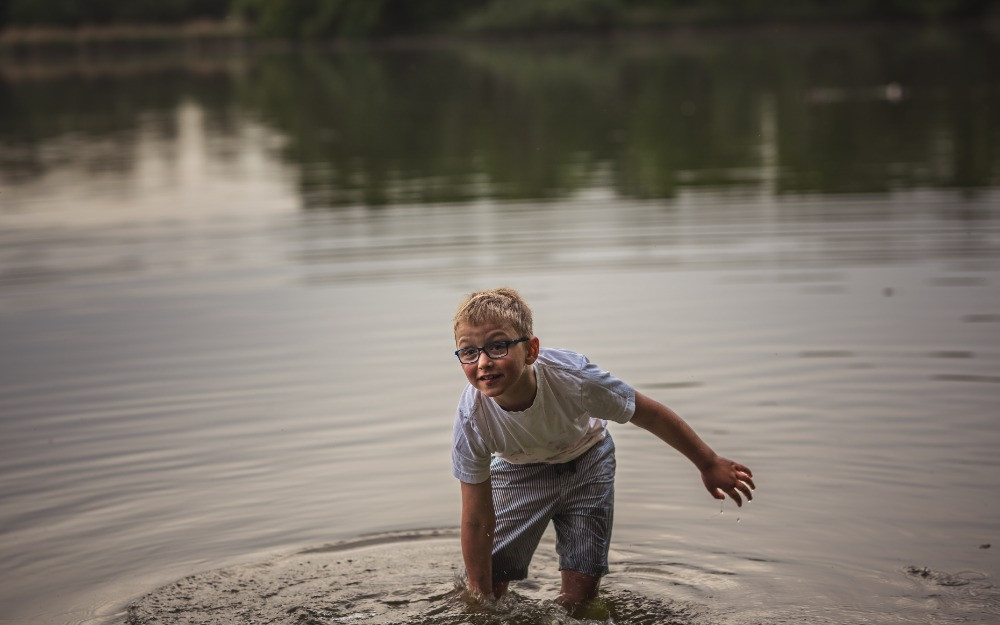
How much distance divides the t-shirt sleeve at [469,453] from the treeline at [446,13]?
56306mm

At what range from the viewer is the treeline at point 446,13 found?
194ft

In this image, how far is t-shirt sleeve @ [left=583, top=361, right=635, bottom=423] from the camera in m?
4.68

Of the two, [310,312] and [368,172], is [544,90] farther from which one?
[310,312]

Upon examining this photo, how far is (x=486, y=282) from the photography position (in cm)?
1066

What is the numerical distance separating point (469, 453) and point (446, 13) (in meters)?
64.9

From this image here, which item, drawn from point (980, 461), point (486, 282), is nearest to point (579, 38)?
point (486, 282)

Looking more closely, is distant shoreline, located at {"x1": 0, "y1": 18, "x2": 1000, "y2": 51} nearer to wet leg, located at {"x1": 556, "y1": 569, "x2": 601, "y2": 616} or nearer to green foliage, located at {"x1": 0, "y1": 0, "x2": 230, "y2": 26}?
green foliage, located at {"x1": 0, "y1": 0, "x2": 230, "y2": 26}

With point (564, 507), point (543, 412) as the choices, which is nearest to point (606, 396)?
point (543, 412)

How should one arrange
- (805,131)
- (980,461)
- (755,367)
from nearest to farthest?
(980,461) < (755,367) < (805,131)

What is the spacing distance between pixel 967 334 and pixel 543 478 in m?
4.47

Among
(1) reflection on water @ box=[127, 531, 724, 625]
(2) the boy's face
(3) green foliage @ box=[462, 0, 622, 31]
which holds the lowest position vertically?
(1) reflection on water @ box=[127, 531, 724, 625]

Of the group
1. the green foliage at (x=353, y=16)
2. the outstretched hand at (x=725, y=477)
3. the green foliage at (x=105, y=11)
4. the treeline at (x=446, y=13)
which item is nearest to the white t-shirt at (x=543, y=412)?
the outstretched hand at (x=725, y=477)

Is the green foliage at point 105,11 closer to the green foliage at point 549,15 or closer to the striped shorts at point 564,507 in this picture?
the green foliage at point 549,15

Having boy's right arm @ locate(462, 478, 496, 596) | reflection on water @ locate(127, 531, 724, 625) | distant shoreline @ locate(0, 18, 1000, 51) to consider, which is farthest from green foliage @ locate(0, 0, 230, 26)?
boy's right arm @ locate(462, 478, 496, 596)
